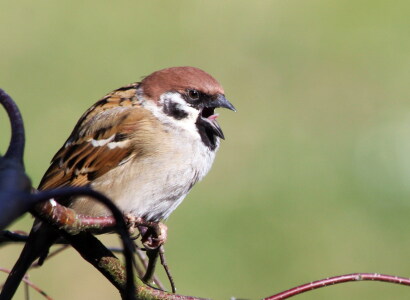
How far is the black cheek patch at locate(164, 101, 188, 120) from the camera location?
2.53 m

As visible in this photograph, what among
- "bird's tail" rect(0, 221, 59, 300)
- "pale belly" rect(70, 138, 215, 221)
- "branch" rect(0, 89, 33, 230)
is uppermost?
"pale belly" rect(70, 138, 215, 221)

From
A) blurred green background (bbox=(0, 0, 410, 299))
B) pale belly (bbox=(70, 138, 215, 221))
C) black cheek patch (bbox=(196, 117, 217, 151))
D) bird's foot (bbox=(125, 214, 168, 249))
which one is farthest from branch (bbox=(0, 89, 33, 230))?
blurred green background (bbox=(0, 0, 410, 299))

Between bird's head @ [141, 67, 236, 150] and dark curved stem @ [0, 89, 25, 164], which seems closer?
dark curved stem @ [0, 89, 25, 164]

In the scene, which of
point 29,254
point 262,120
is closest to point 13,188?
point 29,254

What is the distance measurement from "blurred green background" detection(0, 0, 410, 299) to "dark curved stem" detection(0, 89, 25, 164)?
3042 mm

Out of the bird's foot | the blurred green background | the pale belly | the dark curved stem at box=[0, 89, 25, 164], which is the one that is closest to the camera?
the dark curved stem at box=[0, 89, 25, 164]

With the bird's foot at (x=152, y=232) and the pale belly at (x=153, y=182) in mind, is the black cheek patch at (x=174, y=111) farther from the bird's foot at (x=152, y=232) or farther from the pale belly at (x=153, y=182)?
the bird's foot at (x=152, y=232)

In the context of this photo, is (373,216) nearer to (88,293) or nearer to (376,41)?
(88,293)

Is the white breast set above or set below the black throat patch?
below

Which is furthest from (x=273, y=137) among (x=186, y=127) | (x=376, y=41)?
(x=186, y=127)

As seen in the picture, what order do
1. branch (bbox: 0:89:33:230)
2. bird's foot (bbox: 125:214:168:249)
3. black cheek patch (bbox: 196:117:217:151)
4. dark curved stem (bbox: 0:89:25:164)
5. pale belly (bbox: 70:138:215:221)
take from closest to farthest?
branch (bbox: 0:89:33:230), dark curved stem (bbox: 0:89:25:164), bird's foot (bbox: 125:214:168:249), pale belly (bbox: 70:138:215:221), black cheek patch (bbox: 196:117:217:151)

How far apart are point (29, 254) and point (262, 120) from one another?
13.5 feet

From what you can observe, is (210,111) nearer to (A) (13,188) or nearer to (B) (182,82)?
(B) (182,82)

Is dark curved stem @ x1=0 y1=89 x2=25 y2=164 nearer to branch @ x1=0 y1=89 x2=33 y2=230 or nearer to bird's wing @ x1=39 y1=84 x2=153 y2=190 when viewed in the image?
branch @ x1=0 y1=89 x2=33 y2=230
